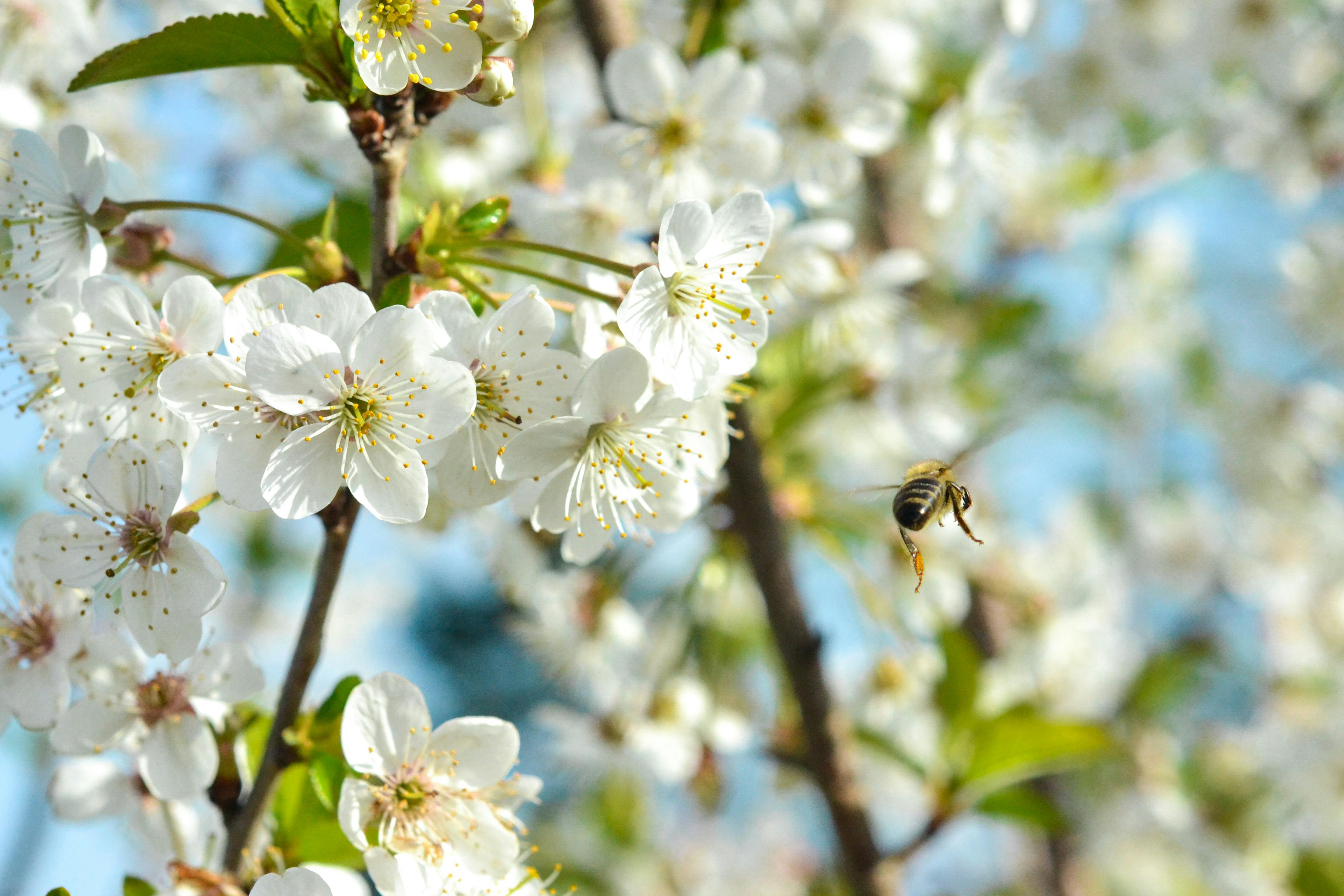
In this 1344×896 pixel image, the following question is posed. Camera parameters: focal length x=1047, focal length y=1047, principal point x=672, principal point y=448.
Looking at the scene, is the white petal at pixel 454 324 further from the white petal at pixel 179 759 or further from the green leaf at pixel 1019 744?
the green leaf at pixel 1019 744

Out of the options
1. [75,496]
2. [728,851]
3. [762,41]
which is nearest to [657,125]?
[762,41]

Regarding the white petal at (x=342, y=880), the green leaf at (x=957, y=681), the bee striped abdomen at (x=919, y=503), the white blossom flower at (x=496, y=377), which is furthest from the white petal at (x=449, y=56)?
the green leaf at (x=957, y=681)

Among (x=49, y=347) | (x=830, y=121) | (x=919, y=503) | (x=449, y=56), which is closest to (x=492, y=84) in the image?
(x=449, y=56)

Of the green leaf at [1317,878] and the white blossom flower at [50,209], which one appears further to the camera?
the green leaf at [1317,878]

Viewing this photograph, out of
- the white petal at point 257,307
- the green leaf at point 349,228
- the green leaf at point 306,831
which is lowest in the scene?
the green leaf at point 306,831

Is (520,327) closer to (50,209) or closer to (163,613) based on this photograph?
(163,613)

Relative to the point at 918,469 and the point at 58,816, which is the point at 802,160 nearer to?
the point at 918,469

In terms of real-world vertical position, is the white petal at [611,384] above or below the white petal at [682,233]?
below
